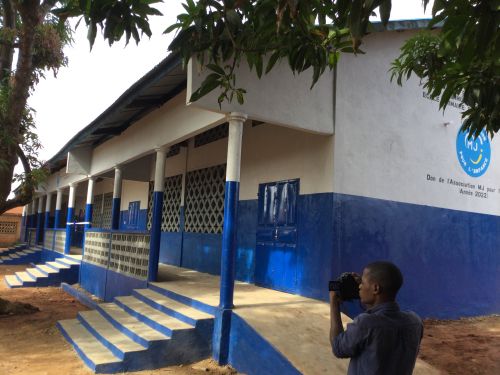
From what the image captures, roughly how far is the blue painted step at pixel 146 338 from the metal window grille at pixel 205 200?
263 centimetres

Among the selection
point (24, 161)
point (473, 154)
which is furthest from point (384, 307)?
point (24, 161)

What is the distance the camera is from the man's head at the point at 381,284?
2021 mm

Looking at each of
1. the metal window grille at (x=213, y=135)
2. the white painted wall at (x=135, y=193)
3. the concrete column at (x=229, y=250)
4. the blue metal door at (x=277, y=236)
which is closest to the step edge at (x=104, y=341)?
the concrete column at (x=229, y=250)

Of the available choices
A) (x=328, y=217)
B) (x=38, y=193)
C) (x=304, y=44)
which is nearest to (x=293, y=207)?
(x=328, y=217)

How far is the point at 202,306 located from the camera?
5.70 meters

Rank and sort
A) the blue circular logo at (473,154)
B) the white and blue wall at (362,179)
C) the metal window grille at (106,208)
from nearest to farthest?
the white and blue wall at (362,179), the blue circular logo at (473,154), the metal window grille at (106,208)

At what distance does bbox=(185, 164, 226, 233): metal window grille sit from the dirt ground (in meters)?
3.00

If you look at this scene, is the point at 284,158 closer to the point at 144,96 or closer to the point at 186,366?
the point at 144,96

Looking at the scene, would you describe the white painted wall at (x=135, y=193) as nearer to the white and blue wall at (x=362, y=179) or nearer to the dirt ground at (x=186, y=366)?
the white and blue wall at (x=362, y=179)

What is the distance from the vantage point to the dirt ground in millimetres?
5188

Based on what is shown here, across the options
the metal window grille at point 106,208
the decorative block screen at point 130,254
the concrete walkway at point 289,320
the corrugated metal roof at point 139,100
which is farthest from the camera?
the metal window grille at point 106,208

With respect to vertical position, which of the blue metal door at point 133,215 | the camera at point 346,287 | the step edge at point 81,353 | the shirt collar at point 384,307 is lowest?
the step edge at point 81,353

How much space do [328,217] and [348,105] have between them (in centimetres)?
168

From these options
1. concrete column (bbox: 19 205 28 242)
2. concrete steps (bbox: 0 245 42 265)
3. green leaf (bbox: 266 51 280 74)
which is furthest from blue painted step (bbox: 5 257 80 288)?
concrete column (bbox: 19 205 28 242)
